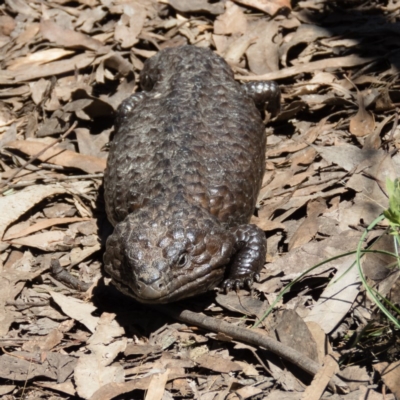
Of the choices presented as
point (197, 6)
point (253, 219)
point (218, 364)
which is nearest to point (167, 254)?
point (218, 364)

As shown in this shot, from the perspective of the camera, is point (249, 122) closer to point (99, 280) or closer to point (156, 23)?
point (99, 280)

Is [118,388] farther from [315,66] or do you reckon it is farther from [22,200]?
[315,66]

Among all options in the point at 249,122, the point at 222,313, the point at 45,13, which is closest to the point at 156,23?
the point at 45,13

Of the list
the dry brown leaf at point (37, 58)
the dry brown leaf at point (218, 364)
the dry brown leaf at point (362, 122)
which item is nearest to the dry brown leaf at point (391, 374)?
the dry brown leaf at point (218, 364)

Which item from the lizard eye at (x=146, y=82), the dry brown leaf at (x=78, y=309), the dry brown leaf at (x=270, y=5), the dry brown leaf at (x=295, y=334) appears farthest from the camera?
the dry brown leaf at (x=270, y=5)

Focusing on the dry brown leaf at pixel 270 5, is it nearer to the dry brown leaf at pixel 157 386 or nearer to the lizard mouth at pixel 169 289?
the lizard mouth at pixel 169 289

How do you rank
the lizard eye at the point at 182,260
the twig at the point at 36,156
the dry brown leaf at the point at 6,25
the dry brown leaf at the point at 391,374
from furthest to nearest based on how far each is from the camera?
the dry brown leaf at the point at 6,25, the twig at the point at 36,156, the lizard eye at the point at 182,260, the dry brown leaf at the point at 391,374
